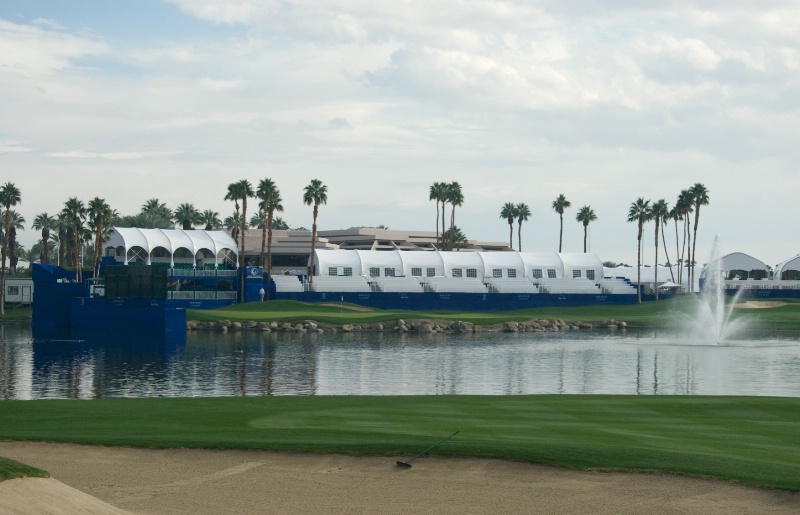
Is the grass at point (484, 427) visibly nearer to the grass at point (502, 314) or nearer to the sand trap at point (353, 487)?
the sand trap at point (353, 487)

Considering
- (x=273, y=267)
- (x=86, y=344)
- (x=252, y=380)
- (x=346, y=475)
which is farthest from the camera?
(x=273, y=267)

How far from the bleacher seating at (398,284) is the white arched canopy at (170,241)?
1814 cm

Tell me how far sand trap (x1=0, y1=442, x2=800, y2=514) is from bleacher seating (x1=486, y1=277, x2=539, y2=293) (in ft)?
337

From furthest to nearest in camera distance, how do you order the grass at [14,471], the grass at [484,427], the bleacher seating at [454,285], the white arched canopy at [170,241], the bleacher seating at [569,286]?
the bleacher seating at [569,286] < the bleacher seating at [454,285] < the white arched canopy at [170,241] < the grass at [484,427] < the grass at [14,471]

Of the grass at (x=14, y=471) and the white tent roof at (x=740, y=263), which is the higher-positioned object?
the white tent roof at (x=740, y=263)

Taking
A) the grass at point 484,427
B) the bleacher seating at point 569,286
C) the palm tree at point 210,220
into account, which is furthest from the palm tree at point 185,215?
the grass at point 484,427

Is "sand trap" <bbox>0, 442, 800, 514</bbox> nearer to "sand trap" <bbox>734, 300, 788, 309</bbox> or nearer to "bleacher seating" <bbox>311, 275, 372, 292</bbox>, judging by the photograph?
"bleacher seating" <bbox>311, 275, 372, 292</bbox>

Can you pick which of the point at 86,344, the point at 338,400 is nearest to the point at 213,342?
the point at 86,344

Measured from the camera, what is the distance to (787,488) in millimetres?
15055

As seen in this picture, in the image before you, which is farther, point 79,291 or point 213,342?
point 79,291

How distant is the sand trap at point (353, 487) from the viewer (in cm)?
1470

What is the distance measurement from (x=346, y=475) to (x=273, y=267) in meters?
124

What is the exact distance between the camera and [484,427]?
21.5 metres

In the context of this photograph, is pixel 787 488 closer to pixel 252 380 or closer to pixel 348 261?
pixel 252 380
